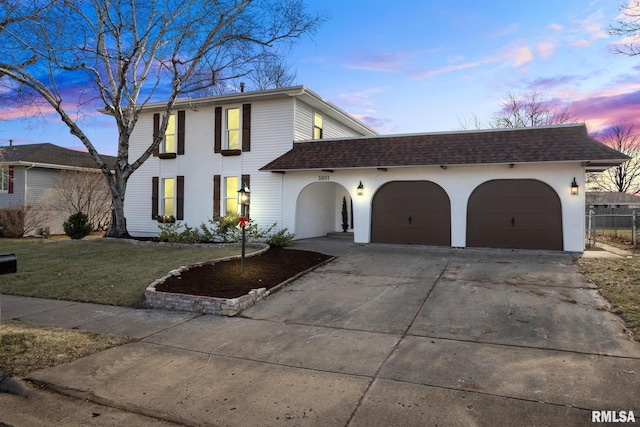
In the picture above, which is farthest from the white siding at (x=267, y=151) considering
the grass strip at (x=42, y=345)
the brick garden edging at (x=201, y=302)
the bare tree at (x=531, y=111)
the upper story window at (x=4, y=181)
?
the bare tree at (x=531, y=111)

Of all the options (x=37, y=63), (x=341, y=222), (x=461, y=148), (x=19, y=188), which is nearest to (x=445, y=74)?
(x=461, y=148)

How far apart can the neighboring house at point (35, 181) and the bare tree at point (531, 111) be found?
30.8 metres

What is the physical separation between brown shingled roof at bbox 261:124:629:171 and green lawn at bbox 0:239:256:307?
441cm

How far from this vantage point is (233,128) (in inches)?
636

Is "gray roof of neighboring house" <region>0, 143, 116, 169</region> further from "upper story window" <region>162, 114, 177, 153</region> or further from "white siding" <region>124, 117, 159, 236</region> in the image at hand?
"upper story window" <region>162, 114, 177, 153</region>

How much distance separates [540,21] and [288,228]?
10.4 m

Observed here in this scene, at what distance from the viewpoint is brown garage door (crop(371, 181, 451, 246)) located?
43.2ft

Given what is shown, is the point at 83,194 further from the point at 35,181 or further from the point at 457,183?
the point at 457,183

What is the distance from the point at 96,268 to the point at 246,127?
784cm

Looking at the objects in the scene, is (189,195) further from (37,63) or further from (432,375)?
(432,375)

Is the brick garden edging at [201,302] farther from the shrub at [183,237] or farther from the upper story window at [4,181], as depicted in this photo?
the upper story window at [4,181]

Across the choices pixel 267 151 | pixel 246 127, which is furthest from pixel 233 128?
pixel 267 151

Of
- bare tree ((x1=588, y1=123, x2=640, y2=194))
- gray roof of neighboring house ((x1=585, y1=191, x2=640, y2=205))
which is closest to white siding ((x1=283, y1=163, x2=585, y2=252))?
gray roof of neighboring house ((x1=585, y1=191, x2=640, y2=205))

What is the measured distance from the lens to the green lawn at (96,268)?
832 centimetres
